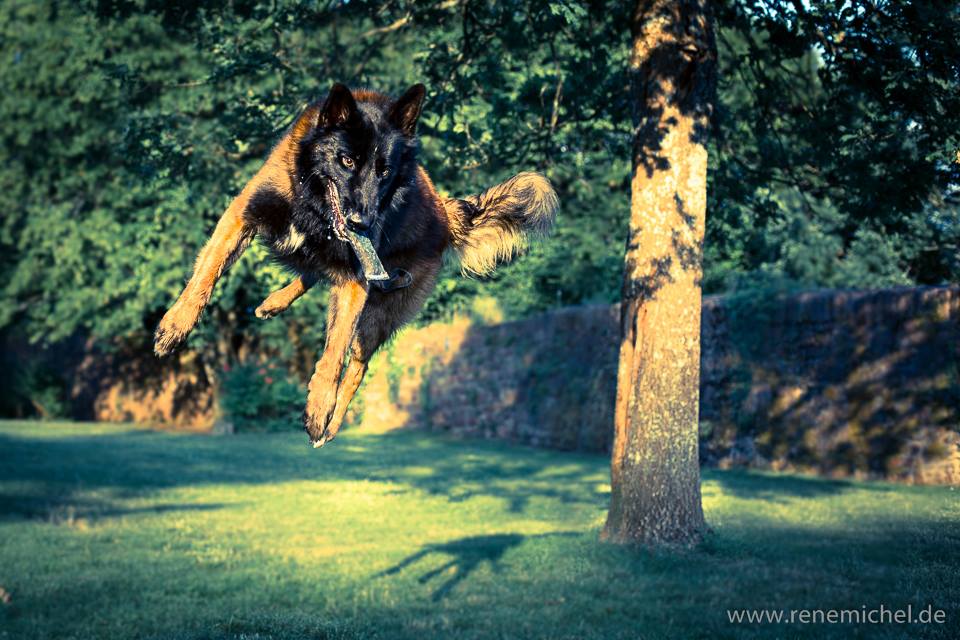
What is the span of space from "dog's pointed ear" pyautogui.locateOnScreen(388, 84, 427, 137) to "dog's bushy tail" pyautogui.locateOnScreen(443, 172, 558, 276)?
3.85 ft

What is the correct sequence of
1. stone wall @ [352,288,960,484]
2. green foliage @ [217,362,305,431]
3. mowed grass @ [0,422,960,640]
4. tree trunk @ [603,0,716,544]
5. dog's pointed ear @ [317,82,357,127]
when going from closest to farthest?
1. dog's pointed ear @ [317,82,357,127]
2. mowed grass @ [0,422,960,640]
3. tree trunk @ [603,0,716,544]
4. stone wall @ [352,288,960,484]
5. green foliage @ [217,362,305,431]

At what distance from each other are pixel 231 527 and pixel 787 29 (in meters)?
9.21

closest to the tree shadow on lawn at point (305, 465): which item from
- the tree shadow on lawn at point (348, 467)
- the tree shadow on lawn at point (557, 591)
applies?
the tree shadow on lawn at point (348, 467)

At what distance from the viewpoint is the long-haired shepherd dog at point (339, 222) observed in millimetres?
4520

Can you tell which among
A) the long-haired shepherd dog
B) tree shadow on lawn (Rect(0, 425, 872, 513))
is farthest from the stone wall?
the long-haired shepherd dog

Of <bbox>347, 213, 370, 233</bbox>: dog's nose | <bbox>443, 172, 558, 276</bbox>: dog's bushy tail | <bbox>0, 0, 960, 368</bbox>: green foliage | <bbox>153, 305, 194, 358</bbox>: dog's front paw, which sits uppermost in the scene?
<bbox>0, 0, 960, 368</bbox>: green foliage

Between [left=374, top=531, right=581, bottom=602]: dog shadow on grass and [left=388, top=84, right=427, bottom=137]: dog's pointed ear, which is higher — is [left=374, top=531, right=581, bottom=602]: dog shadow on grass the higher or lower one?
the lower one

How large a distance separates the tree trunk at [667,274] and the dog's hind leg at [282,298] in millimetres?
5299

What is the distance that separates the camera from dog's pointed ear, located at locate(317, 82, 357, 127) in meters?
4.48

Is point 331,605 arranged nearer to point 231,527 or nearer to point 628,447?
point 628,447

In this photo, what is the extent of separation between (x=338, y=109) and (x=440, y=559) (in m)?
6.86

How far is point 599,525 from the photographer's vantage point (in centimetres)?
1181

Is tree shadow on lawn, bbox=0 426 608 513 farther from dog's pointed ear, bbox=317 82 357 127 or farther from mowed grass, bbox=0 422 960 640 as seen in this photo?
dog's pointed ear, bbox=317 82 357 127

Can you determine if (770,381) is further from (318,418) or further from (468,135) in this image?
(318,418)
